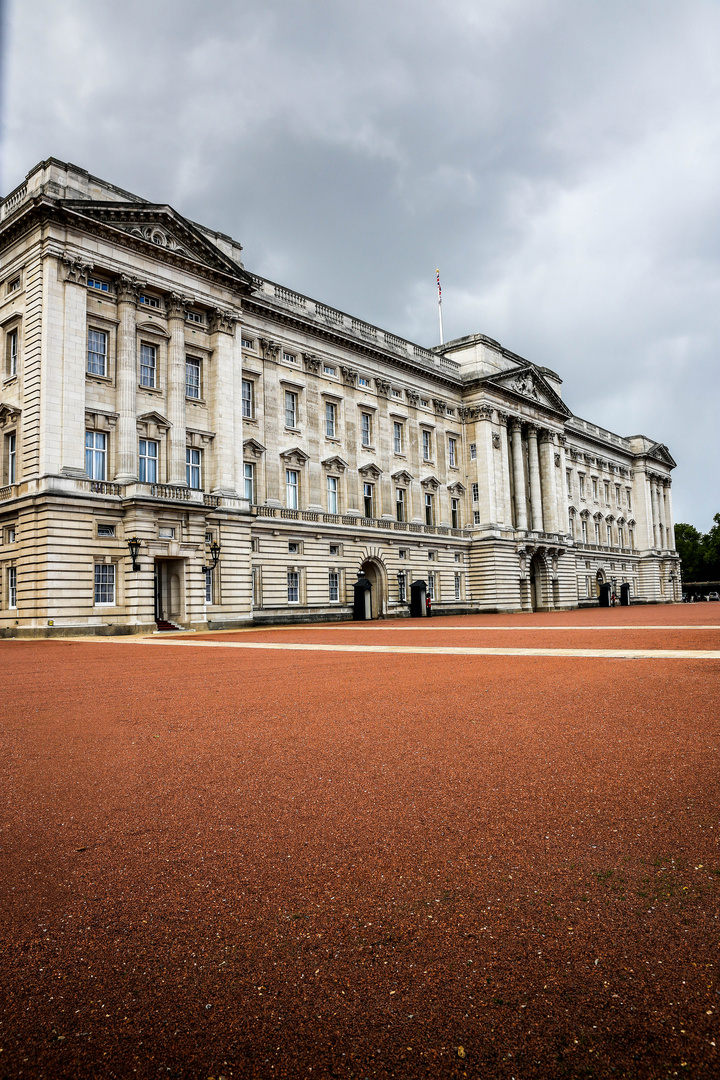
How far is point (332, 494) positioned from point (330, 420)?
5.38 metres

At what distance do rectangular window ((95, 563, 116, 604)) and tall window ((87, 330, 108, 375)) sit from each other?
9717mm

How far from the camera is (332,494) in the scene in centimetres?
4897

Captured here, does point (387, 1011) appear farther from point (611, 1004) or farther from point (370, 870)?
point (370, 870)

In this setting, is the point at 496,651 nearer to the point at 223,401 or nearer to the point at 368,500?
the point at 223,401

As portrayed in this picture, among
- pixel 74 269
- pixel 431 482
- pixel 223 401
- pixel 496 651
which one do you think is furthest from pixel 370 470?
pixel 496 651

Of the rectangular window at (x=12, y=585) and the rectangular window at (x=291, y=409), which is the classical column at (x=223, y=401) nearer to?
the rectangular window at (x=291, y=409)

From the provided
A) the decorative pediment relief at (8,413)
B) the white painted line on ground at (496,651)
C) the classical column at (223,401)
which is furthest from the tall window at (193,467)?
the white painted line on ground at (496,651)

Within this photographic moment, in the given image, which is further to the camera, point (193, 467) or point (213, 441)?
point (213, 441)

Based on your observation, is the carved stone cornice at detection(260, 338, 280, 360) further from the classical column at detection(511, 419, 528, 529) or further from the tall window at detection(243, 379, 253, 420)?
the classical column at detection(511, 419, 528, 529)

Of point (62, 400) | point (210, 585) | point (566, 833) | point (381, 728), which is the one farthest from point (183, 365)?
point (566, 833)

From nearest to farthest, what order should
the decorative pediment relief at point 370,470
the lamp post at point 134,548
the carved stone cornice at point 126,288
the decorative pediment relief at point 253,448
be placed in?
the lamp post at point 134,548
the carved stone cornice at point 126,288
the decorative pediment relief at point 253,448
the decorative pediment relief at point 370,470

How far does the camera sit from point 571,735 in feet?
24.8

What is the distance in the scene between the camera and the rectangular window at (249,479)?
1694 inches

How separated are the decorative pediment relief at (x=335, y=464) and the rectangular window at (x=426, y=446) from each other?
33.4 feet
